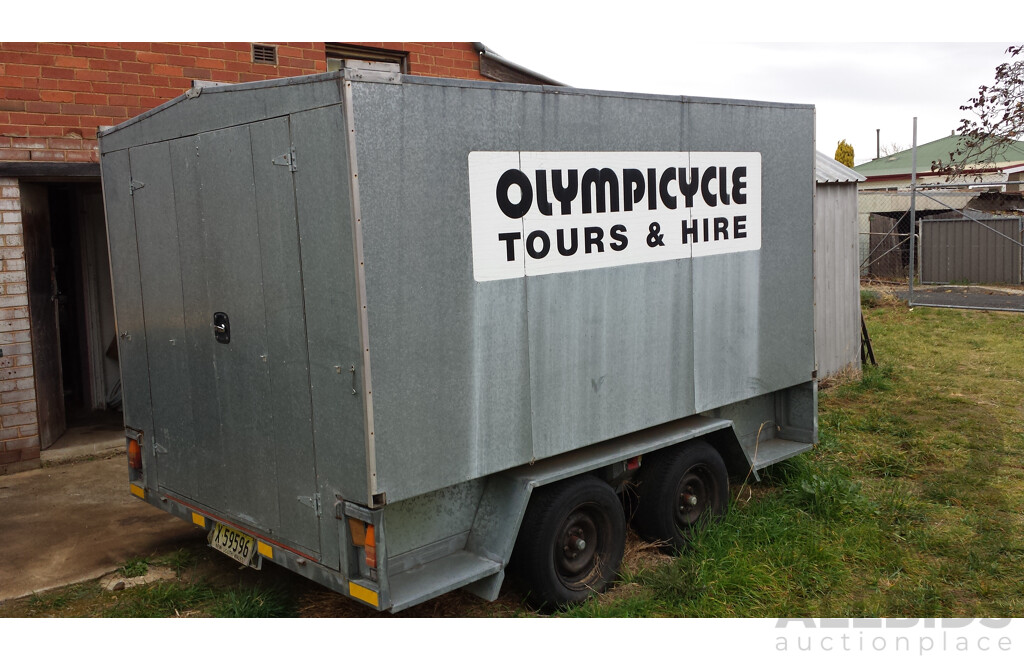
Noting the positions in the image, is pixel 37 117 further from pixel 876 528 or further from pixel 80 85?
pixel 876 528

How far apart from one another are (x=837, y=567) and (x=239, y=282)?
3.93 meters

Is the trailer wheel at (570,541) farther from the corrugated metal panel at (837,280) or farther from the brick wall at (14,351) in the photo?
the corrugated metal panel at (837,280)

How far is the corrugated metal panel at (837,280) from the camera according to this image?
9867 mm

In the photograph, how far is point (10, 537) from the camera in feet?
19.2

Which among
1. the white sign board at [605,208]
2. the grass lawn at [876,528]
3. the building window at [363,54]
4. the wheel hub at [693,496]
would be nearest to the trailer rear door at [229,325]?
the white sign board at [605,208]

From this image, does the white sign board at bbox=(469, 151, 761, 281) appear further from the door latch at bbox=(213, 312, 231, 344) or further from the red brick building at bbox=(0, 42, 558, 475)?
the red brick building at bbox=(0, 42, 558, 475)

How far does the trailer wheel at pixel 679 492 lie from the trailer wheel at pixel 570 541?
16.4 inches

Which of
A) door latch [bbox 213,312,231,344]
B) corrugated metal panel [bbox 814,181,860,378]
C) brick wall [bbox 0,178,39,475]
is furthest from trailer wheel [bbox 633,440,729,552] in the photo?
brick wall [bbox 0,178,39,475]

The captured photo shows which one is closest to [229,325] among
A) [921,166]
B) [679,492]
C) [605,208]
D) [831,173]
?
[605,208]

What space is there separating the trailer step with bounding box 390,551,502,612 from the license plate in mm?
966

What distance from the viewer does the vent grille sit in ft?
27.4

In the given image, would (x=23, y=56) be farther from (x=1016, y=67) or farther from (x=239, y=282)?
(x=1016, y=67)

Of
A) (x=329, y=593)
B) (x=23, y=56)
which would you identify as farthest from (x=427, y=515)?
(x=23, y=56)

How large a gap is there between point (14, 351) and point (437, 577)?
5.24 m
